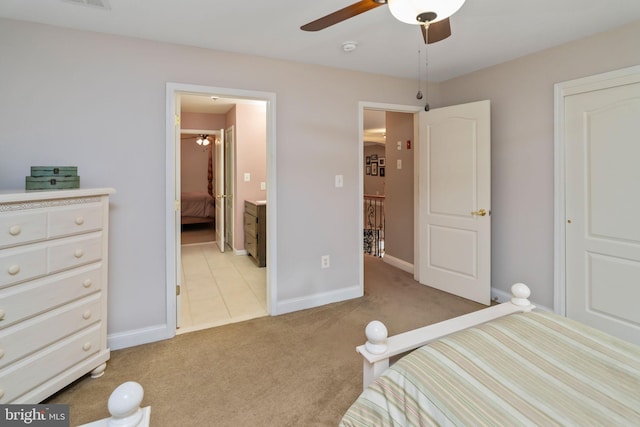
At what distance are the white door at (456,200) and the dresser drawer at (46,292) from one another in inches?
123

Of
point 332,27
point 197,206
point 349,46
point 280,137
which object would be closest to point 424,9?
point 332,27

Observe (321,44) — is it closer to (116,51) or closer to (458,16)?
(458,16)

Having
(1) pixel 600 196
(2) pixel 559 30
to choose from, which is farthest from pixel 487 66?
(1) pixel 600 196

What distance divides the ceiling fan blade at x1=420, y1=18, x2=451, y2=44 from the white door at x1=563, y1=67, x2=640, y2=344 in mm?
1726

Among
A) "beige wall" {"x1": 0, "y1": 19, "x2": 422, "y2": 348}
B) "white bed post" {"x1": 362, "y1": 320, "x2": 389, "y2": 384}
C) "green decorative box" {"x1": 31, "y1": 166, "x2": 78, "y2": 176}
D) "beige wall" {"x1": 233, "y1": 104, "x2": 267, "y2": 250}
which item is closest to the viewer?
"white bed post" {"x1": 362, "y1": 320, "x2": 389, "y2": 384}

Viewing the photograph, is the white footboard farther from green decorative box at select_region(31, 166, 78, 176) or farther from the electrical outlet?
green decorative box at select_region(31, 166, 78, 176)

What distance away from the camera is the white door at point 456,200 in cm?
312

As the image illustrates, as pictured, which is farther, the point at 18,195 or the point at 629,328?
the point at 629,328

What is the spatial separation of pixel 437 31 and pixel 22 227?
228cm

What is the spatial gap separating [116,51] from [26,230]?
1.48 metres

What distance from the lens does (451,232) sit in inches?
134

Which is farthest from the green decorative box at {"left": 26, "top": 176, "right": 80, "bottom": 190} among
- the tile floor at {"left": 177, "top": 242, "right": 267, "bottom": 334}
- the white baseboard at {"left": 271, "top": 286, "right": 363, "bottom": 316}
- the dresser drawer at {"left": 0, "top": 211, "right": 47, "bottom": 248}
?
the white baseboard at {"left": 271, "top": 286, "right": 363, "bottom": 316}

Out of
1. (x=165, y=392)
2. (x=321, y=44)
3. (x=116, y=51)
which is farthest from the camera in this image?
(x=321, y=44)

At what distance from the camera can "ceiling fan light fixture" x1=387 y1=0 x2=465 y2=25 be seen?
Result: 1202 mm
